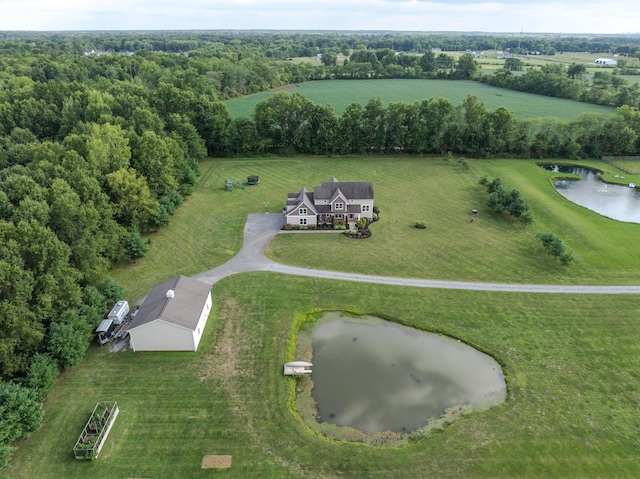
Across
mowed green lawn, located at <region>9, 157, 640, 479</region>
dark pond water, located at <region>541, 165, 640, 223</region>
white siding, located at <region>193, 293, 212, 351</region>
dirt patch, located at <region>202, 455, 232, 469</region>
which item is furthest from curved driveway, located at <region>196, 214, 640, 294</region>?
dark pond water, located at <region>541, 165, 640, 223</region>

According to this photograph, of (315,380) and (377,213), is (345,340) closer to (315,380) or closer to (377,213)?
(315,380)

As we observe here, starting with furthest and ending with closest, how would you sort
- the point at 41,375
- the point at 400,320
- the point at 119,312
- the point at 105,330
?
the point at 400,320 < the point at 119,312 < the point at 105,330 < the point at 41,375

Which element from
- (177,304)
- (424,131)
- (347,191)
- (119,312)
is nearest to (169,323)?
(177,304)

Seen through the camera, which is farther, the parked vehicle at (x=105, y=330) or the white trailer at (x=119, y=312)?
the white trailer at (x=119, y=312)

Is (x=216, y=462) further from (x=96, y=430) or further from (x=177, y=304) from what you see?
(x=177, y=304)

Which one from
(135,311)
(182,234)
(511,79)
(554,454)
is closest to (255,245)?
(182,234)

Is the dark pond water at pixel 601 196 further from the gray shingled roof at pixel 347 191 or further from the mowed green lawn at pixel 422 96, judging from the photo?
the gray shingled roof at pixel 347 191

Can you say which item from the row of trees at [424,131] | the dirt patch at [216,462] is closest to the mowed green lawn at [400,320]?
the dirt patch at [216,462]

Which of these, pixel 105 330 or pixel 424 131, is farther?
pixel 424 131
